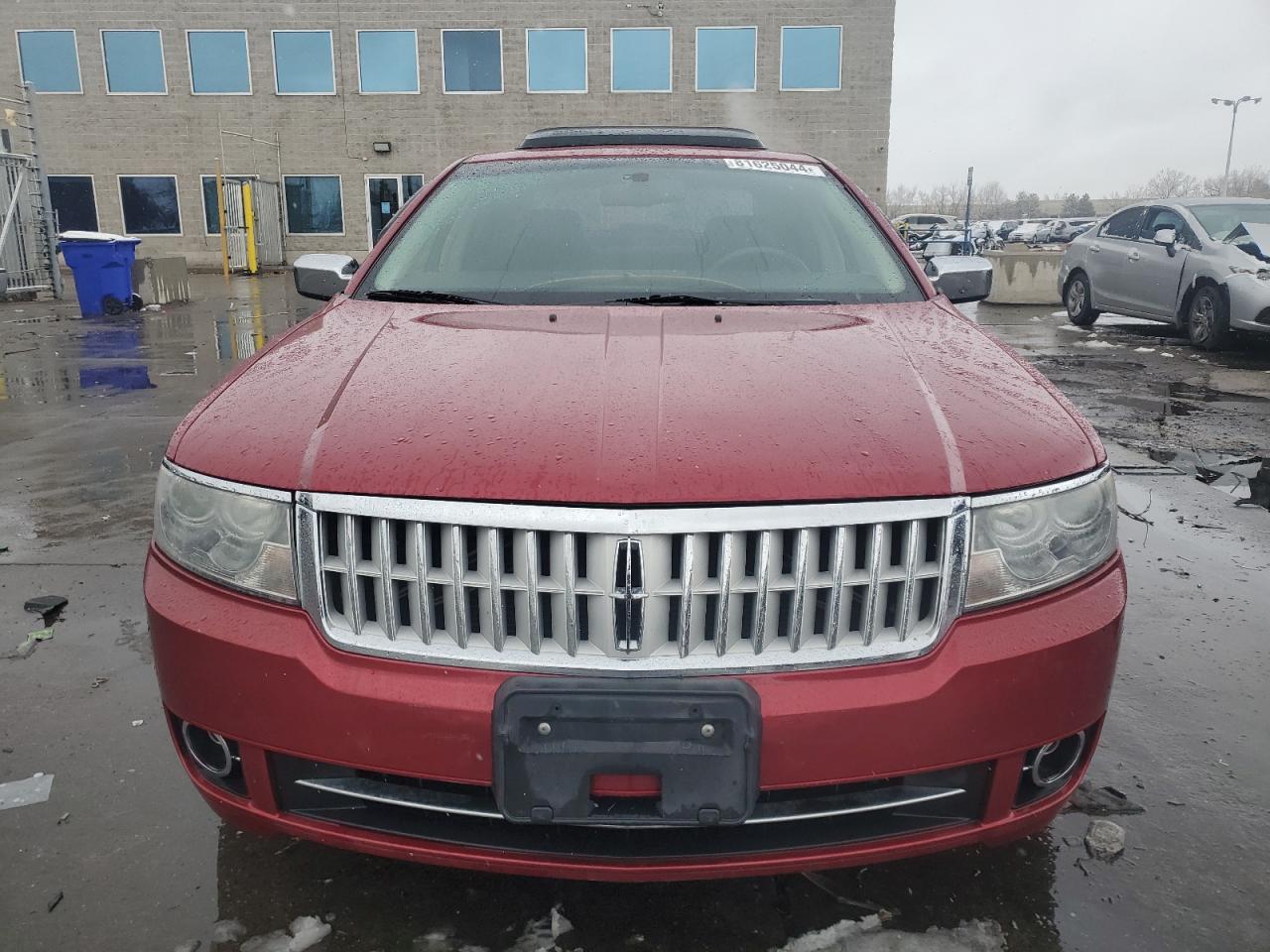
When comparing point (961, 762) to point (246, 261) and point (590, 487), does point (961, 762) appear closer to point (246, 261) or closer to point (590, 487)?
point (590, 487)

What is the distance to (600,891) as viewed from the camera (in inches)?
78.3

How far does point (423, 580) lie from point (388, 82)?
26.6 metres

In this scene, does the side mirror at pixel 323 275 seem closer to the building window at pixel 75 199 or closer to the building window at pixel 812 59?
the building window at pixel 812 59

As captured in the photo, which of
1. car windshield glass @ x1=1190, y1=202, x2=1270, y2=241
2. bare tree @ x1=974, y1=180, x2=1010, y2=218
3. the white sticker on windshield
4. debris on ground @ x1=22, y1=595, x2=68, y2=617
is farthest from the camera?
bare tree @ x1=974, y1=180, x2=1010, y2=218

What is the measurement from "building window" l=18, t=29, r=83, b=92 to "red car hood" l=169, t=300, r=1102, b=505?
28.7 metres

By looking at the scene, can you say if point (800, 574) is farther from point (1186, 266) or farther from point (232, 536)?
point (1186, 266)

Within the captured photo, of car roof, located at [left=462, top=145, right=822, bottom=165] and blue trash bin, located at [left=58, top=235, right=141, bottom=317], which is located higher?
car roof, located at [left=462, top=145, right=822, bottom=165]

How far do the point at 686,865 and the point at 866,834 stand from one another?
317mm

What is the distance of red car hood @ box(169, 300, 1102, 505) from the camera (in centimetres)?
160

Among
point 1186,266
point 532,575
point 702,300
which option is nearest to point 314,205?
point 1186,266

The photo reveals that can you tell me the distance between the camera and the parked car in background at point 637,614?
1.55 m

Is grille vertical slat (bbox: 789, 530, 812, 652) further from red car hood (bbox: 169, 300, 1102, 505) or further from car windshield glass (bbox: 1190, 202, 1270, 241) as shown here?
car windshield glass (bbox: 1190, 202, 1270, 241)

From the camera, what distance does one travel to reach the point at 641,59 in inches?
981

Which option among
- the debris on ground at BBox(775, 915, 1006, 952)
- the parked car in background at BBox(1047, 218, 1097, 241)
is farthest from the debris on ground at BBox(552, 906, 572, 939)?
the parked car in background at BBox(1047, 218, 1097, 241)
